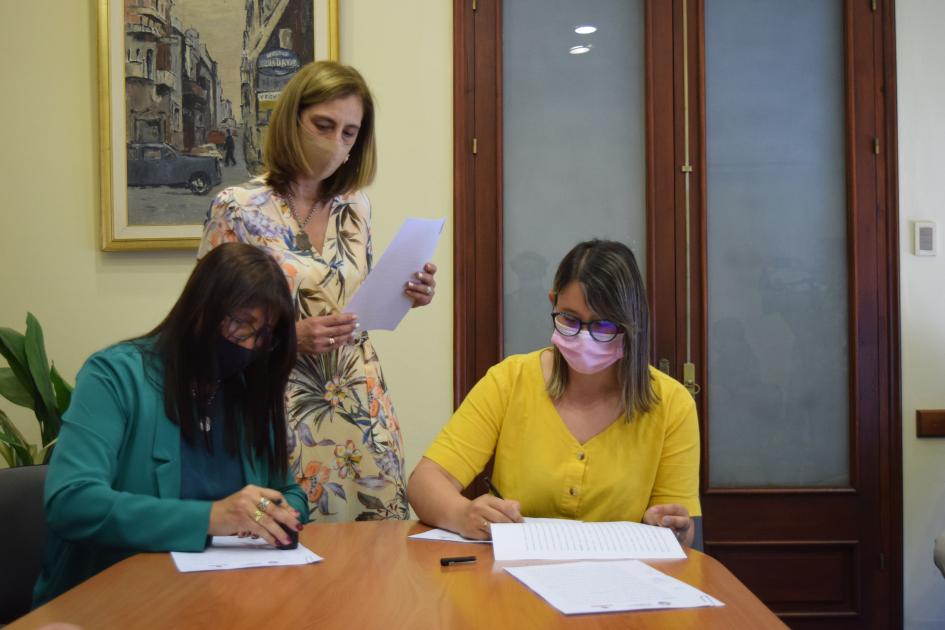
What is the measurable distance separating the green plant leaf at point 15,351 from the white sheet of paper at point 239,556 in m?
1.79

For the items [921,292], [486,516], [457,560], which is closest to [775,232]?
[921,292]

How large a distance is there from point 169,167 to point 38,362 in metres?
0.85

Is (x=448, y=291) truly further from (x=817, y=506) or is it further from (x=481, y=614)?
(x=481, y=614)

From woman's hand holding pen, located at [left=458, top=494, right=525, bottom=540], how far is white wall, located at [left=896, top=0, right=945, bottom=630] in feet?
7.55

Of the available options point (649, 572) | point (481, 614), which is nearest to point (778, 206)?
point (649, 572)

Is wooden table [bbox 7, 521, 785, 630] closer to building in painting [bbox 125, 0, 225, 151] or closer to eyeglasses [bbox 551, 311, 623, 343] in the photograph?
eyeglasses [bbox 551, 311, 623, 343]

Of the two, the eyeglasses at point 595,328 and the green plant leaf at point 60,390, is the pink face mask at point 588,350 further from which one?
the green plant leaf at point 60,390

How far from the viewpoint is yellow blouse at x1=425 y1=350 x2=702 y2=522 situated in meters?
1.79

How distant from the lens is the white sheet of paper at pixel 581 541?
1474 millimetres

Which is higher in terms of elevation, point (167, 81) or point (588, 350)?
point (167, 81)

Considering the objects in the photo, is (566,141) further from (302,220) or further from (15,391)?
(15,391)

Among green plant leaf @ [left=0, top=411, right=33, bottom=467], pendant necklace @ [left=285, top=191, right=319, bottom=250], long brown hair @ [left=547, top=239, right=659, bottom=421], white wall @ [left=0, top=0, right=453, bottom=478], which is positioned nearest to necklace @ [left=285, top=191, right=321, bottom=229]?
pendant necklace @ [left=285, top=191, right=319, bottom=250]

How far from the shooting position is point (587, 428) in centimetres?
185

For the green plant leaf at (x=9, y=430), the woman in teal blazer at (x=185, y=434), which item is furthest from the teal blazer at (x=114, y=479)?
the green plant leaf at (x=9, y=430)
